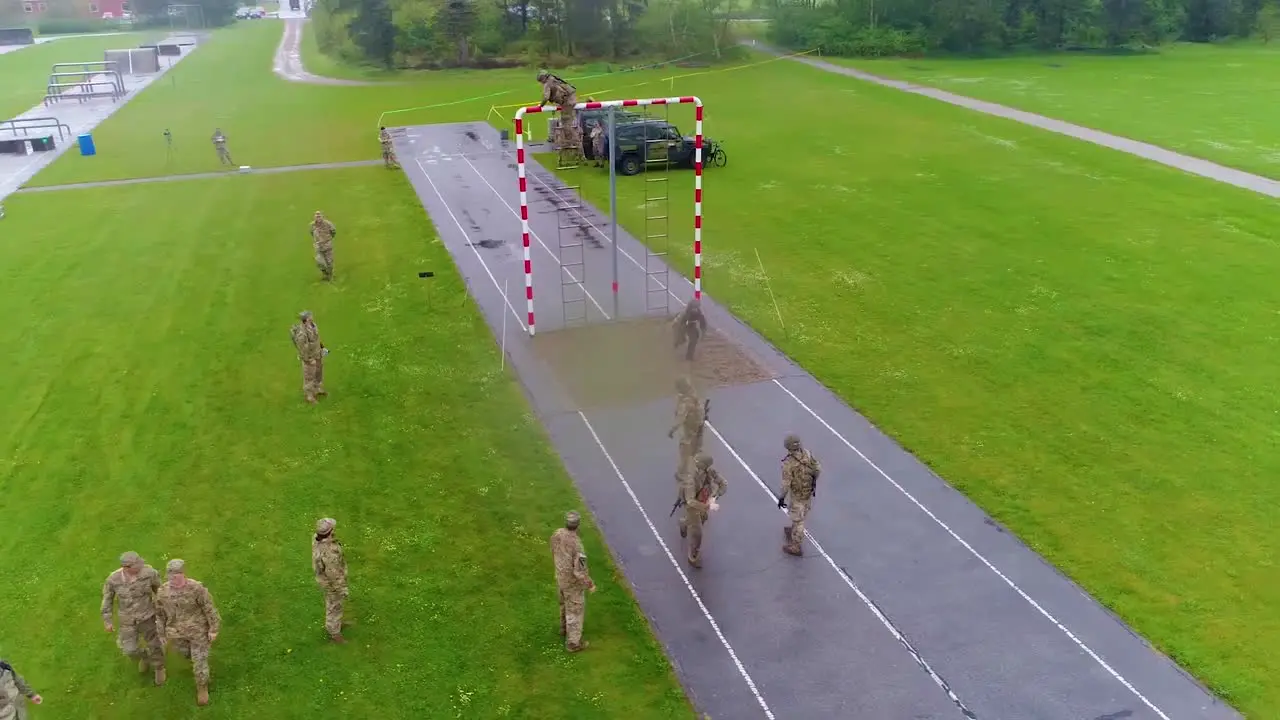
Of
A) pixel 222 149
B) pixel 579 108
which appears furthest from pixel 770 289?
pixel 222 149

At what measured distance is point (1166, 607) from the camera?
1086cm

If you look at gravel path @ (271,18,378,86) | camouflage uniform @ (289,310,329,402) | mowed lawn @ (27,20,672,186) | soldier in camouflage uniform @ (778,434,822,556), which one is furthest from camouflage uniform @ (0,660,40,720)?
gravel path @ (271,18,378,86)

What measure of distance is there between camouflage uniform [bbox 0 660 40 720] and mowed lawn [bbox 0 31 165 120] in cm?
4724

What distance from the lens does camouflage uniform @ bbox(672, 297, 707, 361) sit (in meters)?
16.9

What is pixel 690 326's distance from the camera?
1719 cm

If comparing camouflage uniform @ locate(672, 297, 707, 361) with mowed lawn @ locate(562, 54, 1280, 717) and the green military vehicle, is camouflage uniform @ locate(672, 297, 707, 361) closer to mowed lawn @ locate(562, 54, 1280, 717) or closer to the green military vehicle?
mowed lawn @ locate(562, 54, 1280, 717)

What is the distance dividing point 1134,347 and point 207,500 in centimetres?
1659

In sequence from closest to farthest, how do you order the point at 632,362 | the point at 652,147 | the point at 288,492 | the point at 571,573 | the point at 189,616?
the point at 189,616, the point at 571,573, the point at 288,492, the point at 632,362, the point at 652,147

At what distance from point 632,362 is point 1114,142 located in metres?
27.1

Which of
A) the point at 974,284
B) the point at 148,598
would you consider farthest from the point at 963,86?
the point at 148,598

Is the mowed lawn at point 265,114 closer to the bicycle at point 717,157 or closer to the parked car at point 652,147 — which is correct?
the parked car at point 652,147

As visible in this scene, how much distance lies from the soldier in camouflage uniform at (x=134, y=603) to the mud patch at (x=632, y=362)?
25.6ft

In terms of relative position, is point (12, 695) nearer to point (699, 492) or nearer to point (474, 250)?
point (699, 492)

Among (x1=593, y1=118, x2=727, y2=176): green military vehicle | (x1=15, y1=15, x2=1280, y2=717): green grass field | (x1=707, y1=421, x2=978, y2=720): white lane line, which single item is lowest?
(x1=707, y1=421, x2=978, y2=720): white lane line
